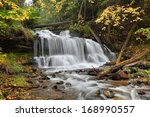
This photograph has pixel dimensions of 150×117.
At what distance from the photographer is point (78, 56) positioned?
15.2 m

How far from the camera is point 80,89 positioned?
8.09 metres

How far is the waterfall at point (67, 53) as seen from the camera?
1380 centimetres

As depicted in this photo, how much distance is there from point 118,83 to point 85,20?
12.8m

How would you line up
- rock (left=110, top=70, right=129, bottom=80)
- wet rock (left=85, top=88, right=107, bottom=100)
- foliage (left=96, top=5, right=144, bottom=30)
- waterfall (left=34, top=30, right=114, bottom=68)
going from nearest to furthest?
wet rock (left=85, top=88, right=107, bottom=100), rock (left=110, top=70, right=129, bottom=80), foliage (left=96, top=5, right=144, bottom=30), waterfall (left=34, top=30, right=114, bottom=68)

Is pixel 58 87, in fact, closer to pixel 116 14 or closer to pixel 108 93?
pixel 108 93

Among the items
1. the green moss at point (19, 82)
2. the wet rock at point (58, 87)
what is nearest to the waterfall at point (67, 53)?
the green moss at point (19, 82)

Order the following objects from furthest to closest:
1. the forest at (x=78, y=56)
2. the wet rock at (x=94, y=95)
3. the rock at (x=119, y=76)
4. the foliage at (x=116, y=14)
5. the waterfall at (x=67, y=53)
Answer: the waterfall at (x=67, y=53) < the foliage at (x=116, y=14) < the rock at (x=119, y=76) < the forest at (x=78, y=56) < the wet rock at (x=94, y=95)

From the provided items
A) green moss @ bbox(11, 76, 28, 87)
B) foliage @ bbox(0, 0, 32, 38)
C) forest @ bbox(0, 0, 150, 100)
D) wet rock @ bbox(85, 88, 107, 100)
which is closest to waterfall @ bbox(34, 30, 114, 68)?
forest @ bbox(0, 0, 150, 100)

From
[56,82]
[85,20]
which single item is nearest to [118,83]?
[56,82]

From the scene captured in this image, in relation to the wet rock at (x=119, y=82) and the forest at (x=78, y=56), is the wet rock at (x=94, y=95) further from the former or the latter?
the wet rock at (x=119, y=82)

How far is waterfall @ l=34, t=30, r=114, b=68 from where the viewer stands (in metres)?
13.8

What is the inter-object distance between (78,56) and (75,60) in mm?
665

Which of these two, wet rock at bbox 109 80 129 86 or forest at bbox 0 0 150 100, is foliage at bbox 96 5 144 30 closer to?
forest at bbox 0 0 150 100

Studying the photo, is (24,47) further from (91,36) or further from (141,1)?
(141,1)
